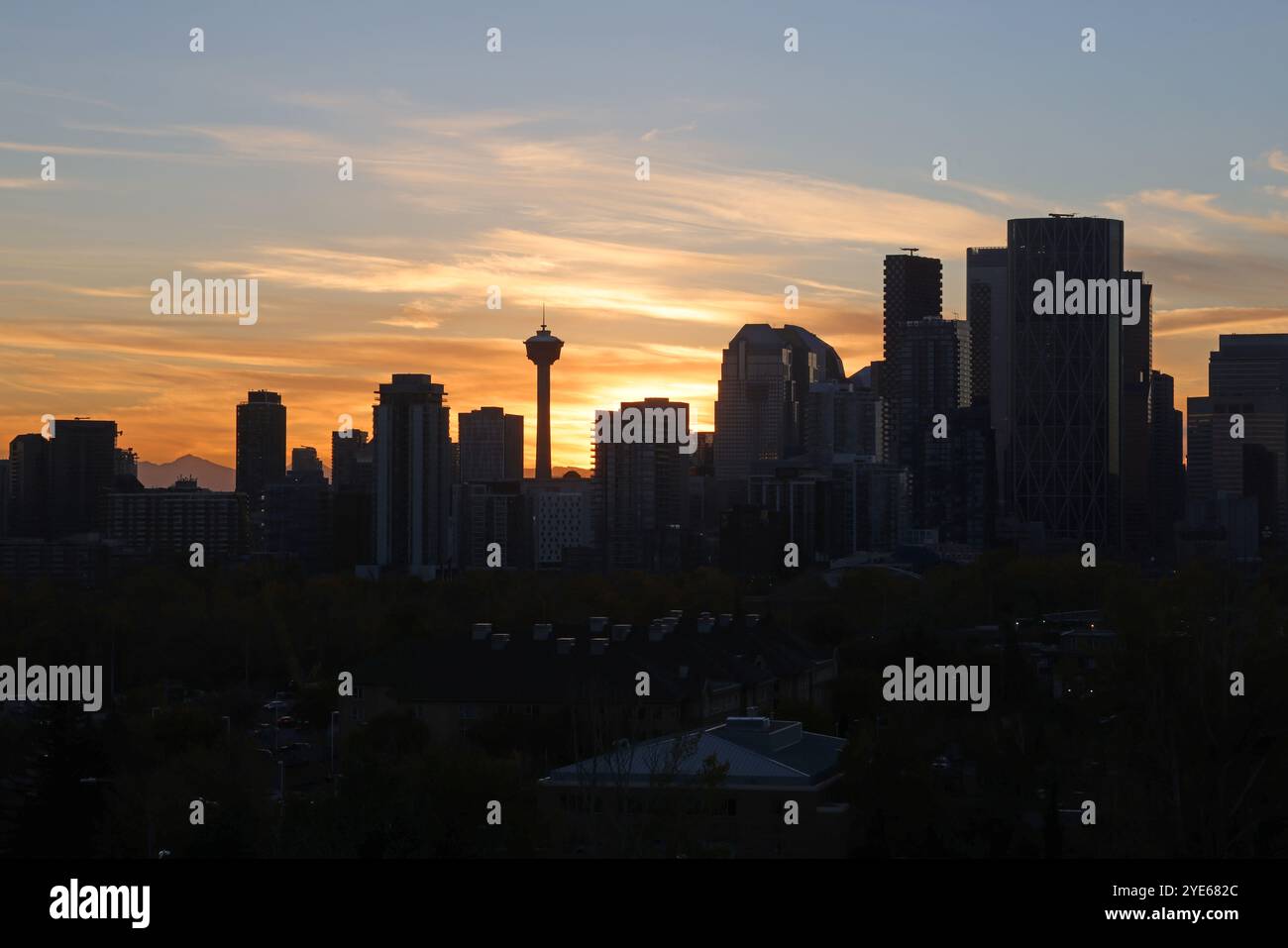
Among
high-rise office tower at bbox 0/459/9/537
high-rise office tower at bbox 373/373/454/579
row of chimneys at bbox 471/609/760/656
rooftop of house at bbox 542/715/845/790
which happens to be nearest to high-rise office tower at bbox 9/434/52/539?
high-rise office tower at bbox 0/459/9/537

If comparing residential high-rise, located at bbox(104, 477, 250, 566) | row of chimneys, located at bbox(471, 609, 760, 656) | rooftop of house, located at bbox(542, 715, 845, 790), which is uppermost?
residential high-rise, located at bbox(104, 477, 250, 566)

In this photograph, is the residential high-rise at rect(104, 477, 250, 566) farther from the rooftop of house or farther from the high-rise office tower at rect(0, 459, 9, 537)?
the rooftop of house

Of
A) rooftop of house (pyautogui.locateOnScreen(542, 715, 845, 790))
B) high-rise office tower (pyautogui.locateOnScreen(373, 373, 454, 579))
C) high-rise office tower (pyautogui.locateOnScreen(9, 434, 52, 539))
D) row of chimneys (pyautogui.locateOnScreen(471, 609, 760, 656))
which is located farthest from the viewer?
high-rise office tower (pyautogui.locateOnScreen(9, 434, 52, 539))

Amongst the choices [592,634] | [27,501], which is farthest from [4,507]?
[592,634]

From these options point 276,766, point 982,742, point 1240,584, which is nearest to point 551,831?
point 982,742

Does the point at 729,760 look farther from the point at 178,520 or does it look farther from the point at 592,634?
the point at 178,520
